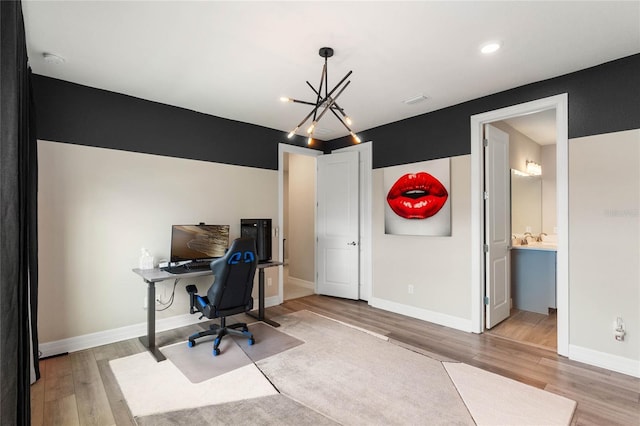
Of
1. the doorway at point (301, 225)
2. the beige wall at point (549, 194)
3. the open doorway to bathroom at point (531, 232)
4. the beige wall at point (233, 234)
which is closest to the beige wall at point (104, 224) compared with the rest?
the beige wall at point (233, 234)

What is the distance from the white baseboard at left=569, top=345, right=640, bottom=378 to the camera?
2.65 meters

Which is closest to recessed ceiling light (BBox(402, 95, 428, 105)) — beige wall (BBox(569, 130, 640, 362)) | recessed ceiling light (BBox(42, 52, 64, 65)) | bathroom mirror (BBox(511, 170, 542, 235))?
beige wall (BBox(569, 130, 640, 362))

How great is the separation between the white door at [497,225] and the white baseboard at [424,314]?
289mm

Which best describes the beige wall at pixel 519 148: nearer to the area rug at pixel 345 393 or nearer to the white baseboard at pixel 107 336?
the area rug at pixel 345 393

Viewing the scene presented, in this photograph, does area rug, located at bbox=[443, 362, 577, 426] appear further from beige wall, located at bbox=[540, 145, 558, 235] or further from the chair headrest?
beige wall, located at bbox=[540, 145, 558, 235]

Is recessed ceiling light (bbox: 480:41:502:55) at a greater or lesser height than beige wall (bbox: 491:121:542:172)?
greater

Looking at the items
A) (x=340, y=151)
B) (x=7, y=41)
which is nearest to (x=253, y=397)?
(x=7, y=41)

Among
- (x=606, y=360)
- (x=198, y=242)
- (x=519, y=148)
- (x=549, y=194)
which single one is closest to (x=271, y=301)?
(x=198, y=242)

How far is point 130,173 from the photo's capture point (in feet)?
11.5

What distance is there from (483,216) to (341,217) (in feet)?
7.20

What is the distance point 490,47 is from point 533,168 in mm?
3407

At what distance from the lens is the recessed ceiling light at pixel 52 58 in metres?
2.63

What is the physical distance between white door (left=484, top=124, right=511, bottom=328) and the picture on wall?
0.45 metres

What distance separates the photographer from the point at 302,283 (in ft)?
20.2
